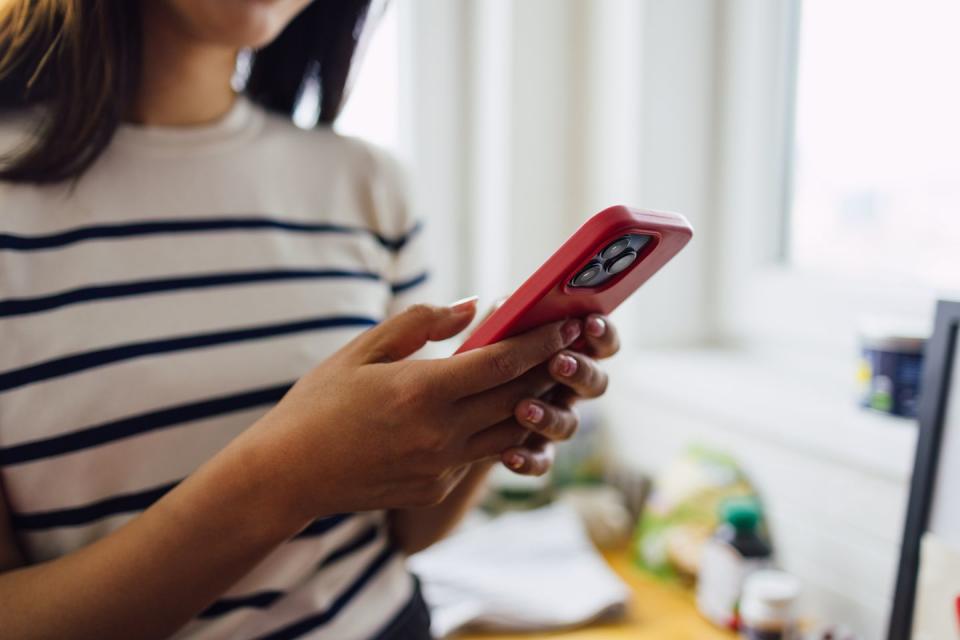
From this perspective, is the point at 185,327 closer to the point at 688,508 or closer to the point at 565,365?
the point at 565,365

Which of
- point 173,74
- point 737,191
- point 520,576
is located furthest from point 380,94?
point 520,576

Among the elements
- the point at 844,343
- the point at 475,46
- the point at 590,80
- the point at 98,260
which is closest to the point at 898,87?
the point at 844,343

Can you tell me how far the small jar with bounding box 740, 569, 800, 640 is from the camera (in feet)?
2.58

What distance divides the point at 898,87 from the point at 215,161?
78 centimetres

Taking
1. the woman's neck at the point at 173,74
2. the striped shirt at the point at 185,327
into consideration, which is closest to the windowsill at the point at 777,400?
the striped shirt at the point at 185,327

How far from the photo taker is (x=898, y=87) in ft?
3.07

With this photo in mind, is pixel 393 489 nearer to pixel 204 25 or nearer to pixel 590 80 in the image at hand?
pixel 204 25

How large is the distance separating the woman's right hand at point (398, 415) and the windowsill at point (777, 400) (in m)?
0.44

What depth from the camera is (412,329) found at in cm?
47

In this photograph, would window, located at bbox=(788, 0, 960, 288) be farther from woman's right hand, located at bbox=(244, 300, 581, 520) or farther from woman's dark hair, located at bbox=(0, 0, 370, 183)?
woman's dark hair, located at bbox=(0, 0, 370, 183)

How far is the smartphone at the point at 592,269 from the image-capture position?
0.39 metres

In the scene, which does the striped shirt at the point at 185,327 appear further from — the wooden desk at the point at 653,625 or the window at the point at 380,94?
the window at the point at 380,94

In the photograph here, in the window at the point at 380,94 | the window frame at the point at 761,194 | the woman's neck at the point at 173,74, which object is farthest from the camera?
the window at the point at 380,94

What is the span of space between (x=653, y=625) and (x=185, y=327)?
0.61 m
